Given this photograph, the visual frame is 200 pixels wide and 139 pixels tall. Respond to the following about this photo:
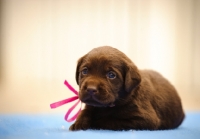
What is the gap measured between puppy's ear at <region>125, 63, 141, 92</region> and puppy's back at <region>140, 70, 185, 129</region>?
174 mm

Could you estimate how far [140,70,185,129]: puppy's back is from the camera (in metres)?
1.91

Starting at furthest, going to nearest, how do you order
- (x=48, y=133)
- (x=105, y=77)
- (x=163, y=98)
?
(x=163, y=98) → (x=105, y=77) → (x=48, y=133)

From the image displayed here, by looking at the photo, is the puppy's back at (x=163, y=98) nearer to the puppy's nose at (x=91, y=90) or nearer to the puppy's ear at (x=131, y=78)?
the puppy's ear at (x=131, y=78)

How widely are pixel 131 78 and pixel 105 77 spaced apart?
0.47 feet

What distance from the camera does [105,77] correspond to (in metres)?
1.60

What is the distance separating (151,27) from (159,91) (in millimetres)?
429

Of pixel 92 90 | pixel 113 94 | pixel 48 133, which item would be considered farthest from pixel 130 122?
pixel 48 133

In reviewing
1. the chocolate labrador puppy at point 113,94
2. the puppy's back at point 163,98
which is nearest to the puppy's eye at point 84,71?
the chocolate labrador puppy at point 113,94

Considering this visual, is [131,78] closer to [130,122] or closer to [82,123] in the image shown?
[130,122]

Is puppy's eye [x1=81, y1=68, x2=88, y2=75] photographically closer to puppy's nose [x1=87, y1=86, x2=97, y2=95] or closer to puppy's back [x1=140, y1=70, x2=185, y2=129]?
puppy's nose [x1=87, y1=86, x2=97, y2=95]

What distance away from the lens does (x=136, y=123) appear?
168cm

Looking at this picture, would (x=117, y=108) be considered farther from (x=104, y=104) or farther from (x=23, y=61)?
(x=23, y=61)

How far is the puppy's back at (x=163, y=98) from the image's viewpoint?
1.91 meters

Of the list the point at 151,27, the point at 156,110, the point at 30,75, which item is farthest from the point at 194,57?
the point at 30,75
